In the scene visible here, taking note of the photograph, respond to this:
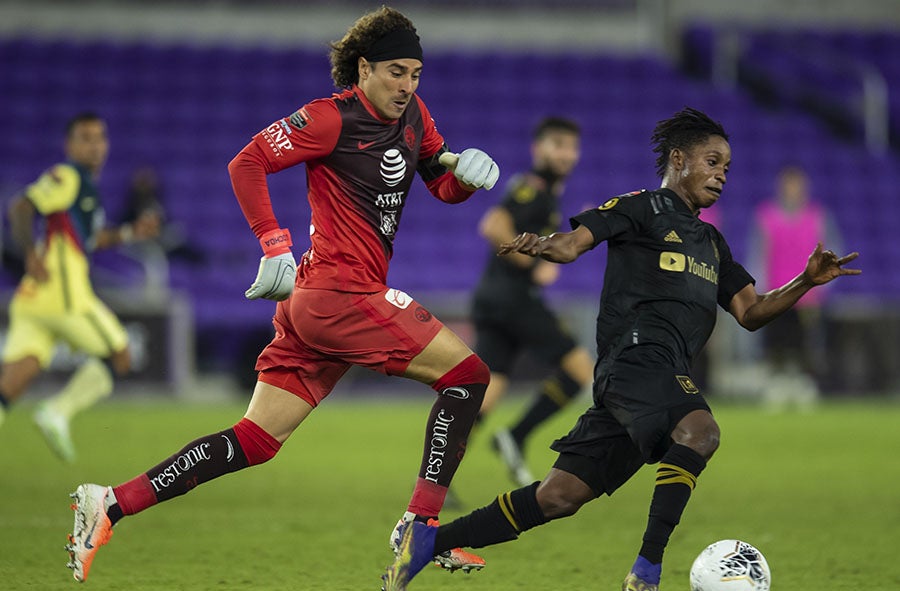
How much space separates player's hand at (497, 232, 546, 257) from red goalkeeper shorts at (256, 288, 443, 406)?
0.65 meters

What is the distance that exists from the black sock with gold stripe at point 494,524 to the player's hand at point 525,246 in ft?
3.04

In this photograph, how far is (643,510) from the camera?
7.98 meters

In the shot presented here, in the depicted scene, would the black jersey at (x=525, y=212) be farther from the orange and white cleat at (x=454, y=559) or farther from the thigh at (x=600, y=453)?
the orange and white cleat at (x=454, y=559)

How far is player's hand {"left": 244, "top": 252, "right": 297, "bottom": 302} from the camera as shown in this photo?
5.03 m

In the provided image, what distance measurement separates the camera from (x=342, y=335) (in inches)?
207

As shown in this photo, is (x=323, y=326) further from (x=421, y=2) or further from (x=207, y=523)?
(x=421, y=2)

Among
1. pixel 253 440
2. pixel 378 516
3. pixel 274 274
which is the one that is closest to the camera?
pixel 274 274

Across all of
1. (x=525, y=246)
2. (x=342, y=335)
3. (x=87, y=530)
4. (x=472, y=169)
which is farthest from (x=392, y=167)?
(x=87, y=530)

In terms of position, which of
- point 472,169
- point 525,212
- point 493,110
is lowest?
point 472,169

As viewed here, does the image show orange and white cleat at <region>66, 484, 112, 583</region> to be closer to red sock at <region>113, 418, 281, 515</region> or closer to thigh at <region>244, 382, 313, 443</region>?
red sock at <region>113, 418, 281, 515</region>

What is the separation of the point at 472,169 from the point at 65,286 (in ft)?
17.6

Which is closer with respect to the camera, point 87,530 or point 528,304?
point 87,530

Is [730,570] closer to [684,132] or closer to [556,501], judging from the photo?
[556,501]

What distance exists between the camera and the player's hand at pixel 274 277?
5.03 metres
